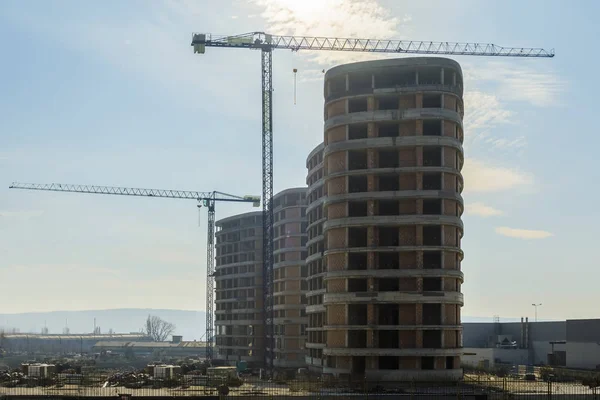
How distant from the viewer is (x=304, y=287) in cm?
17638

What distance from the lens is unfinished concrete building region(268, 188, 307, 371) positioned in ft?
579

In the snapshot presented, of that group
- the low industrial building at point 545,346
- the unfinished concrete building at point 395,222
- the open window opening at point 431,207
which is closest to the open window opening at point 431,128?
the unfinished concrete building at point 395,222

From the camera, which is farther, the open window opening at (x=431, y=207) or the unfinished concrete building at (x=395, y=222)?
the open window opening at (x=431, y=207)

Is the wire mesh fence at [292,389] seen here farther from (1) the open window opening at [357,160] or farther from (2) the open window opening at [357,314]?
(1) the open window opening at [357,160]

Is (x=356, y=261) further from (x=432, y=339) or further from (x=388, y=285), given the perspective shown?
(x=432, y=339)

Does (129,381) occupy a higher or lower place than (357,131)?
lower

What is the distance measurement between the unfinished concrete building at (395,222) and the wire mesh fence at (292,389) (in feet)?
23.2

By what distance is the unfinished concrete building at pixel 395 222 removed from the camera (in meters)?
115

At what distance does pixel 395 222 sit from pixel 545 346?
73.7m

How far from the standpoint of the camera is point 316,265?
144 meters

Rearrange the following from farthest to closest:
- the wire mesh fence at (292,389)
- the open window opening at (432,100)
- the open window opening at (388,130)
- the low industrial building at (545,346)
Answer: the low industrial building at (545,346) < the open window opening at (388,130) < the open window opening at (432,100) < the wire mesh fence at (292,389)

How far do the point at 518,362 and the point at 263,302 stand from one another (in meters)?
54.7

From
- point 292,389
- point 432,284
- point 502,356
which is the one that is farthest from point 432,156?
point 502,356

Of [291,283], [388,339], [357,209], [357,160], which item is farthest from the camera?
[291,283]
